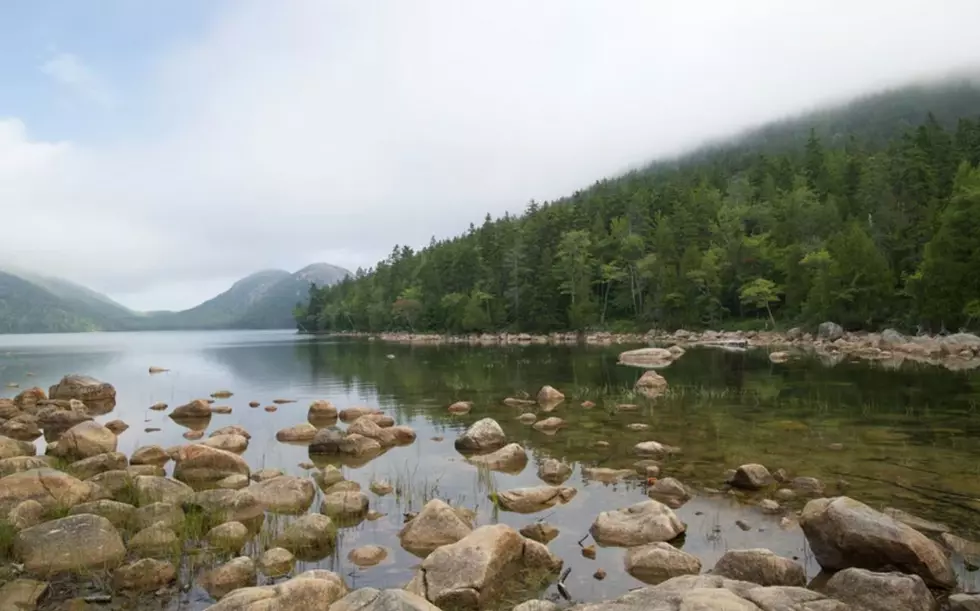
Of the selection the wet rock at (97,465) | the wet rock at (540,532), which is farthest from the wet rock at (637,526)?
the wet rock at (97,465)

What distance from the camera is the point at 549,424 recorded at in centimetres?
1981

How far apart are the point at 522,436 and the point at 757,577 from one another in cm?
1131

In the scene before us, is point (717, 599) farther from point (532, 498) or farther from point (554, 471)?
point (554, 471)

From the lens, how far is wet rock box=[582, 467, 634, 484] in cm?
1329

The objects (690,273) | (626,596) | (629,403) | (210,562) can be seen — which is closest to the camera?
(626,596)

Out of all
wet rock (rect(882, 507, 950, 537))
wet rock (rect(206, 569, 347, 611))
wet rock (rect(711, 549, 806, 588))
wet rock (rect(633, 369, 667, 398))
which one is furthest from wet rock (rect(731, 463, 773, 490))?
wet rock (rect(633, 369, 667, 398))

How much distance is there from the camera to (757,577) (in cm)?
757

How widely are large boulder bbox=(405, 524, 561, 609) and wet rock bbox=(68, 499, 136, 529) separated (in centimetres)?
572

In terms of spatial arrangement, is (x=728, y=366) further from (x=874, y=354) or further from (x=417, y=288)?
(x=417, y=288)

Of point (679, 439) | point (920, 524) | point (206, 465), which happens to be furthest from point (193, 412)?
point (920, 524)

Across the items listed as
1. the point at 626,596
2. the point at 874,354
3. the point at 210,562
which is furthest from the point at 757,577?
the point at 874,354

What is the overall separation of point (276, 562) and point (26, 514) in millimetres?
4875

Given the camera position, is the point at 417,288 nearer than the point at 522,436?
No

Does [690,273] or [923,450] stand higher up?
[690,273]
